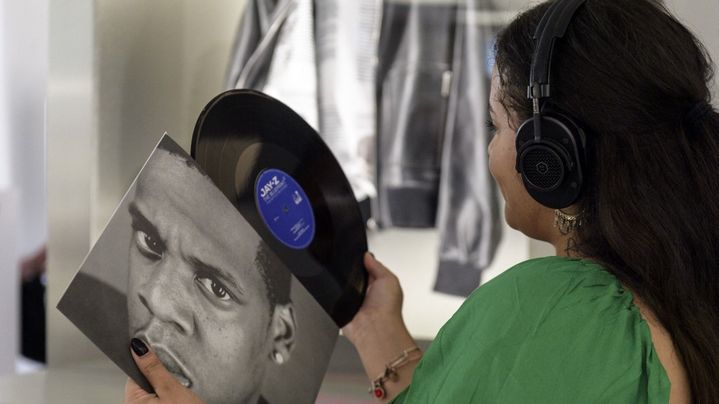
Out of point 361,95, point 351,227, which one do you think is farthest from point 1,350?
point 351,227

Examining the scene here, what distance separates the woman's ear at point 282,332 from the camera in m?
0.95

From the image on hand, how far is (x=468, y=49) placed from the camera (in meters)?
2.24

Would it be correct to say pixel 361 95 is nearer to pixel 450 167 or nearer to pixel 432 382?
pixel 450 167

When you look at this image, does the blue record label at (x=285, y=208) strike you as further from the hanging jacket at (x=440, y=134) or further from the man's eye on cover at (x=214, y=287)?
the hanging jacket at (x=440, y=134)

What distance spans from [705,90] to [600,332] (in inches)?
10.4

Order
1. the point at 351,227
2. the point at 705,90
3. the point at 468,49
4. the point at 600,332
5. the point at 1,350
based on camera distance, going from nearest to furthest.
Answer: the point at 600,332 → the point at 705,90 → the point at 351,227 → the point at 468,49 → the point at 1,350

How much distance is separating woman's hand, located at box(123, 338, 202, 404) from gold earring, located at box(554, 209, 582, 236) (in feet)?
1.26

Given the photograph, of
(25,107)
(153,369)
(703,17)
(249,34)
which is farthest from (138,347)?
(25,107)

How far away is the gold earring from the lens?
838 millimetres

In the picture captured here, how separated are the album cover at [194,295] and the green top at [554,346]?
24cm

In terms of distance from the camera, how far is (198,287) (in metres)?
0.88

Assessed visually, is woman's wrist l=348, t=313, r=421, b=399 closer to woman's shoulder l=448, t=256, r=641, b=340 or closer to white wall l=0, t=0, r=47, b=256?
woman's shoulder l=448, t=256, r=641, b=340

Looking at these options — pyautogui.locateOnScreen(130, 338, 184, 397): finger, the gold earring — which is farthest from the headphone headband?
pyautogui.locateOnScreen(130, 338, 184, 397): finger

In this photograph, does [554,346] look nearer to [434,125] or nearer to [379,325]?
[379,325]
